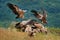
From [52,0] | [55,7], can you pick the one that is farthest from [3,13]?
[52,0]

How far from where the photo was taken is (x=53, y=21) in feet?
56.5

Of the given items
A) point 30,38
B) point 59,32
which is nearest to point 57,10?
point 59,32

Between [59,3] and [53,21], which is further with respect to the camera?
[59,3]

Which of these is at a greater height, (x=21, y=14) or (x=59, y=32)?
(x=21, y=14)

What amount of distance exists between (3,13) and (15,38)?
9.19 m

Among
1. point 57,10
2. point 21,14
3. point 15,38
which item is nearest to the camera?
point 15,38

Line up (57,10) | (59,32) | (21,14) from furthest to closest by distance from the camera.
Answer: (57,10)
(59,32)
(21,14)

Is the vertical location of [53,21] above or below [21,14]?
below

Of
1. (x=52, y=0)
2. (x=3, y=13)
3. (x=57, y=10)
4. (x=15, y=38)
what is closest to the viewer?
(x=15, y=38)

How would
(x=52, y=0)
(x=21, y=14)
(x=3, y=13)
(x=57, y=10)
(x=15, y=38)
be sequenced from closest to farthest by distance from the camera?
(x=15, y=38)
(x=21, y=14)
(x=3, y=13)
(x=57, y=10)
(x=52, y=0)

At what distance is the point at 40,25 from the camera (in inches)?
443

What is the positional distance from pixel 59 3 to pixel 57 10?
127 cm

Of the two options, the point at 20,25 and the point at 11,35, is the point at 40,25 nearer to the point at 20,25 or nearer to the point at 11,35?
the point at 20,25

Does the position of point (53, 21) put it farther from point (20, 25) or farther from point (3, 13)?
point (20, 25)
